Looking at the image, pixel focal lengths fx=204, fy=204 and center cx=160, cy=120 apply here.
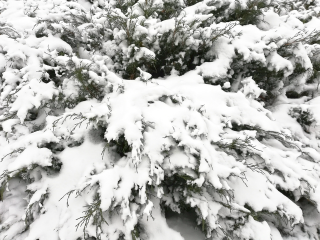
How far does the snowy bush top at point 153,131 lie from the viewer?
1552mm

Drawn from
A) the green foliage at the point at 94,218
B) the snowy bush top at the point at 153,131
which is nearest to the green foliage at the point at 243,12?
the snowy bush top at the point at 153,131

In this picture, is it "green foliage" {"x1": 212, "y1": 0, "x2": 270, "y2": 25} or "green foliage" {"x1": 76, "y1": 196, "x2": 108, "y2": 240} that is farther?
"green foliage" {"x1": 212, "y1": 0, "x2": 270, "y2": 25}

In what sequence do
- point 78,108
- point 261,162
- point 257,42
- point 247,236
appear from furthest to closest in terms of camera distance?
point 257,42 → point 78,108 → point 261,162 → point 247,236

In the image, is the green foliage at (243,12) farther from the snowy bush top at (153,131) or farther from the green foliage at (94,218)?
the green foliage at (94,218)

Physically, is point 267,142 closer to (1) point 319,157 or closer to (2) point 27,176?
(1) point 319,157

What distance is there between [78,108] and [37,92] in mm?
380

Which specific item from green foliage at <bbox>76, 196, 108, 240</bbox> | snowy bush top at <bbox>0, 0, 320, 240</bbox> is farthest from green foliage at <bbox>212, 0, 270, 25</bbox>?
green foliage at <bbox>76, 196, 108, 240</bbox>

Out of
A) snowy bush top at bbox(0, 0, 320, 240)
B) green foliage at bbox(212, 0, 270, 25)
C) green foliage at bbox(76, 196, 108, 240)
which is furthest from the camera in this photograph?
green foliage at bbox(212, 0, 270, 25)

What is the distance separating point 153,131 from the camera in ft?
5.57

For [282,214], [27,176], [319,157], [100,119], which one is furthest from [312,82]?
[27,176]

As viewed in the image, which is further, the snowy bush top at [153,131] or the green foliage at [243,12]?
the green foliage at [243,12]

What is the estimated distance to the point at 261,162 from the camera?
186 centimetres

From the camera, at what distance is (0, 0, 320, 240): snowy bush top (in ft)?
5.09

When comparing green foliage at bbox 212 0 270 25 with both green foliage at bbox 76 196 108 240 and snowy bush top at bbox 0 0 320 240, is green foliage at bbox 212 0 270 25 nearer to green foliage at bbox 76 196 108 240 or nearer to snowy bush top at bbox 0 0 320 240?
snowy bush top at bbox 0 0 320 240
